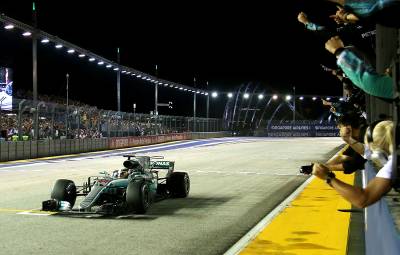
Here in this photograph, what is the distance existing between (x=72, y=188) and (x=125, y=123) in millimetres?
32288

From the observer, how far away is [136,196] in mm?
9797

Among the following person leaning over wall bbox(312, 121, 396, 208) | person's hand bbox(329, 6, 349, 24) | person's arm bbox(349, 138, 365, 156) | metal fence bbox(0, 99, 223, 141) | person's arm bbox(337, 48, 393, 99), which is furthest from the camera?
metal fence bbox(0, 99, 223, 141)

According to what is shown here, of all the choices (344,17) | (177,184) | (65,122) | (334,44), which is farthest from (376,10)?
(65,122)

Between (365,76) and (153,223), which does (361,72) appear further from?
(153,223)

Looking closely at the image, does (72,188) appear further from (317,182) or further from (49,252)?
(317,182)

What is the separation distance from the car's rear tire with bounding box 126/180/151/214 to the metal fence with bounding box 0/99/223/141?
17.6 metres

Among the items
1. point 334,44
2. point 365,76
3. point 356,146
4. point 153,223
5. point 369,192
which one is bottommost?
point 153,223

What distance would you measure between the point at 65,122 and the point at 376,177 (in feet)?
97.5

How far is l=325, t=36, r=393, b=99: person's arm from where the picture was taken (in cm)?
300

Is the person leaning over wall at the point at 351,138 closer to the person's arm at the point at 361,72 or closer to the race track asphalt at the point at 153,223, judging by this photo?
the person's arm at the point at 361,72

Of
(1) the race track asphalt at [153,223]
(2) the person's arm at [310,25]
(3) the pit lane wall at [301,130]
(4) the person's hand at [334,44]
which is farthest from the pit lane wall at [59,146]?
(3) the pit lane wall at [301,130]

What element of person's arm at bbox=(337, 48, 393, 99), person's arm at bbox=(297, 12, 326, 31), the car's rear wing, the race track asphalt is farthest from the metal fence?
person's arm at bbox=(337, 48, 393, 99)

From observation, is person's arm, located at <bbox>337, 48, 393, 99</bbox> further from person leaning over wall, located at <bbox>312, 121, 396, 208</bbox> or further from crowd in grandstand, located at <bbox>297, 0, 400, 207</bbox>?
person leaning over wall, located at <bbox>312, 121, 396, 208</bbox>

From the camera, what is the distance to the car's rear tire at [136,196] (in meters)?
9.80
